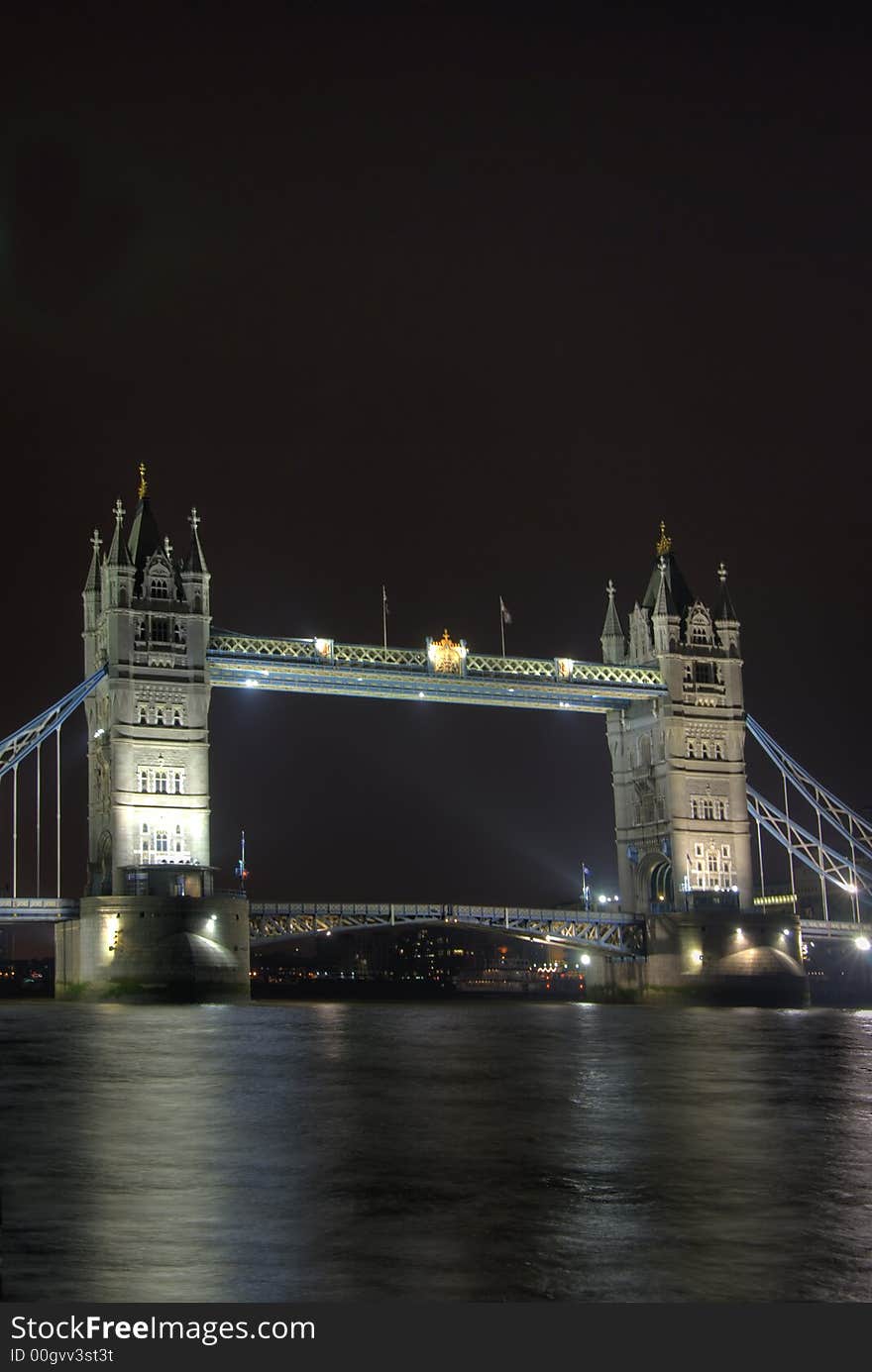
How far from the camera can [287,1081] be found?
31.4m

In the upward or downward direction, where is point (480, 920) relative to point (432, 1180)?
upward

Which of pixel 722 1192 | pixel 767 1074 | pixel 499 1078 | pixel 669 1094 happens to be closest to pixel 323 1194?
pixel 722 1192

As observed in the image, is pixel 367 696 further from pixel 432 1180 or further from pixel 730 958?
pixel 432 1180

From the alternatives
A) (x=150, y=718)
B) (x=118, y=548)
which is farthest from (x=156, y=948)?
(x=118, y=548)

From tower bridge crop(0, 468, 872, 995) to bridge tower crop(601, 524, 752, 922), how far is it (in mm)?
112

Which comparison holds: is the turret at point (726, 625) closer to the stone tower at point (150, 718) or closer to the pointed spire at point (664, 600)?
the pointed spire at point (664, 600)

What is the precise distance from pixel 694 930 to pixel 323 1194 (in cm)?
7522

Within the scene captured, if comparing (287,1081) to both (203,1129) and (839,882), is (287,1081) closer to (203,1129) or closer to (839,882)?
(203,1129)

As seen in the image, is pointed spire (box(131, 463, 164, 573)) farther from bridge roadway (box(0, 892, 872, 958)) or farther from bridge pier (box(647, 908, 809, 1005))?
bridge pier (box(647, 908, 809, 1005))

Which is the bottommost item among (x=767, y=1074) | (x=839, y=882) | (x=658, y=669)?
(x=767, y=1074)

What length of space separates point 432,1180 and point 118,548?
2539 inches

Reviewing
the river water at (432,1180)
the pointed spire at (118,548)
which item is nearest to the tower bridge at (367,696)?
the pointed spire at (118,548)

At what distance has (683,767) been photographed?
93.9m

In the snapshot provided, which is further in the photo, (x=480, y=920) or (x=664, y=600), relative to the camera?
(x=664, y=600)
